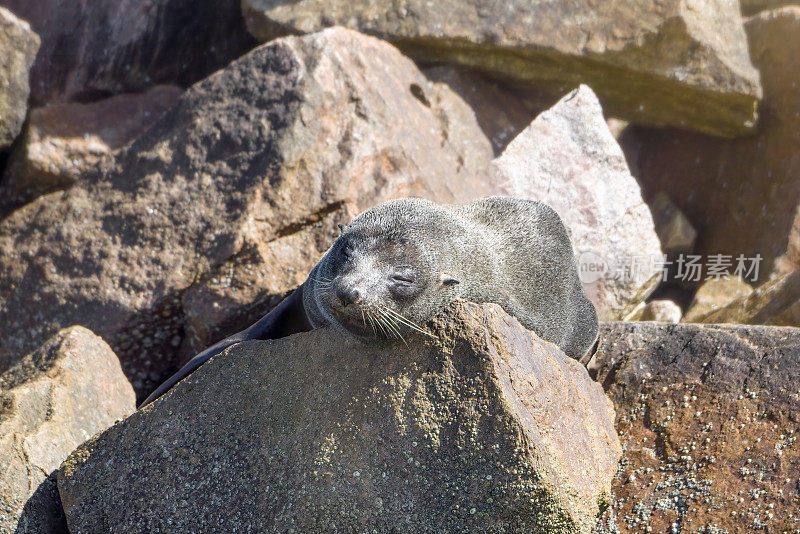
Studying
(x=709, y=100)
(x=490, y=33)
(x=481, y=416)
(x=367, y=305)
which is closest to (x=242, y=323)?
(x=367, y=305)

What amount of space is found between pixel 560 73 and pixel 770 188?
2.22m

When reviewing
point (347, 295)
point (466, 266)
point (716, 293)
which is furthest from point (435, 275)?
point (716, 293)

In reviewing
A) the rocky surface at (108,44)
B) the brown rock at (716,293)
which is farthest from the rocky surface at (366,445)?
the rocky surface at (108,44)

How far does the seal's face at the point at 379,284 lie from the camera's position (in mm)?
4113

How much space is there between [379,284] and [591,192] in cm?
334

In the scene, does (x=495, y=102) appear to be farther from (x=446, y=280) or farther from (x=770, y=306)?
(x=446, y=280)

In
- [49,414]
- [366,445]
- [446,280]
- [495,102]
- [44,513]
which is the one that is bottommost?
[44,513]

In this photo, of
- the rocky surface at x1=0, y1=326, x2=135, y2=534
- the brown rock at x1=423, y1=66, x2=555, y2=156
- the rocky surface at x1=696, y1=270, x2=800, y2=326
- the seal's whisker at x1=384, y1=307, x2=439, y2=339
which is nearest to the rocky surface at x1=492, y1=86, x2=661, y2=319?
the brown rock at x1=423, y1=66, x2=555, y2=156

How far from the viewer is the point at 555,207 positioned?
6918 millimetres

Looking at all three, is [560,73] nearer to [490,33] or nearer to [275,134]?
[490,33]

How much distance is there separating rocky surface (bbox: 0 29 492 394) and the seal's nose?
168cm

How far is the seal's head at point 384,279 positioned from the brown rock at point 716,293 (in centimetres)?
352

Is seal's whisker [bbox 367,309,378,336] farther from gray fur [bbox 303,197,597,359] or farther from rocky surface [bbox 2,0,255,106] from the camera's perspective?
rocky surface [bbox 2,0,255,106]

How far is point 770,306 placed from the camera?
6043mm
